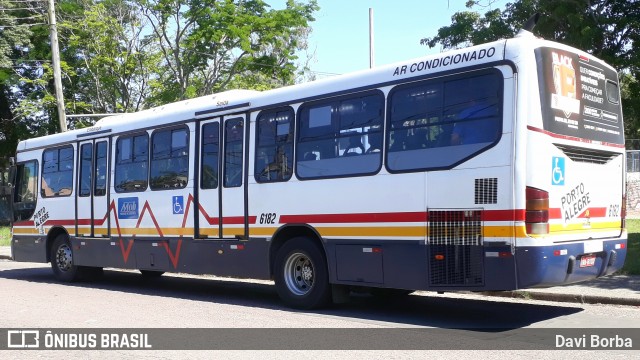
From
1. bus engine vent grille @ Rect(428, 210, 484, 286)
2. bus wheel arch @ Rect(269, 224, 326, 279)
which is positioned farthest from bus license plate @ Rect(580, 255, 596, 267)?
bus wheel arch @ Rect(269, 224, 326, 279)

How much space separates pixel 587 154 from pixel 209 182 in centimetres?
611

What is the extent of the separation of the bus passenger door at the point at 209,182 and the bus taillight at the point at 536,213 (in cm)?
555

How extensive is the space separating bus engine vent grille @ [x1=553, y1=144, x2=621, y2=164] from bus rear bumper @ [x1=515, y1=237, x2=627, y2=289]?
104cm

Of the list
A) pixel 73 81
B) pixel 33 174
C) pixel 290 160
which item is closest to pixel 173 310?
pixel 290 160

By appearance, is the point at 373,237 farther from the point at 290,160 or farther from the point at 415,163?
the point at 290,160

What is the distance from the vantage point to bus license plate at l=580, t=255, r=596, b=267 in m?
8.92

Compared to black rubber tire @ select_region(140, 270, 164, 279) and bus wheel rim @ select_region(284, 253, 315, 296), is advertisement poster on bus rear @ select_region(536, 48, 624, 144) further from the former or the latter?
black rubber tire @ select_region(140, 270, 164, 279)

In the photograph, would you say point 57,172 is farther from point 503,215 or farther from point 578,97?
point 578,97

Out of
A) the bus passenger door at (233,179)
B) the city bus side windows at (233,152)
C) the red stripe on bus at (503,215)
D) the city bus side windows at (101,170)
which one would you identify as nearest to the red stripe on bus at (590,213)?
the red stripe on bus at (503,215)

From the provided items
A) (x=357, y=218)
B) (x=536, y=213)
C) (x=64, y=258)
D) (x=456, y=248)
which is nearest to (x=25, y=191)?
(x=64, y=258)

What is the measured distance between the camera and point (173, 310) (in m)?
11.0

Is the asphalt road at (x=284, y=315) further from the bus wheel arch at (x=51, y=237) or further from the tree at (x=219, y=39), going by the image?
the tree at (x=219, y=39)

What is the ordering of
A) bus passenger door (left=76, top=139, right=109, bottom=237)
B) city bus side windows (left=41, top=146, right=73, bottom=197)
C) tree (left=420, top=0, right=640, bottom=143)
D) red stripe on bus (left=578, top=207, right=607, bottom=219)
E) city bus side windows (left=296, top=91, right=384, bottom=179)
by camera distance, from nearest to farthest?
red stripe on bus (left=578, top=207, right=607, bottom=219), city bus side windows (left=296, top=91, right=384, bottom=179), bus passenger door (left=76, top=139, right=109, bottom=237), city bus side windows (left=41, top=146, right=73, bottom=197), tree (left=420, top=0, right=640, bottom=143)

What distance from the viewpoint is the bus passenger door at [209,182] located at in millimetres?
12164
